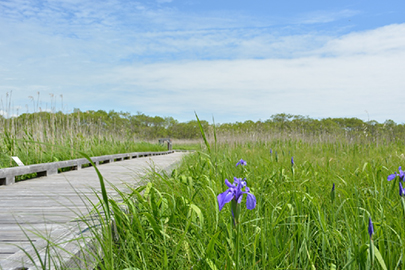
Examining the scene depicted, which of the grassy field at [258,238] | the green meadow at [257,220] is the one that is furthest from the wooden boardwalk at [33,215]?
the grassy field at [258,238]

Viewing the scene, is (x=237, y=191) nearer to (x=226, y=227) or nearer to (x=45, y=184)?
(x=226, y=227)

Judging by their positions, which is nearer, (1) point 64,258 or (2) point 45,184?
(1) point 64,258

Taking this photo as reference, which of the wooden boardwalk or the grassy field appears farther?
the wooden boardwalk

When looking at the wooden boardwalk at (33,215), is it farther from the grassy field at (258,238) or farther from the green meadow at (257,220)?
the grassy field at (258,238)

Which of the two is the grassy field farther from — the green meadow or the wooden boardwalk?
the wooden boardwalk

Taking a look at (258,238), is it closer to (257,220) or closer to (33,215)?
(257,220)

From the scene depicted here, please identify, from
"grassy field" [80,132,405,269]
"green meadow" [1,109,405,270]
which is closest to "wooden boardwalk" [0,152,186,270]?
"green meadow" [1,109,405,270]

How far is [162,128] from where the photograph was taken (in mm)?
58188

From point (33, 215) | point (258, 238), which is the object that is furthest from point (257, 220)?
point (33, 215)

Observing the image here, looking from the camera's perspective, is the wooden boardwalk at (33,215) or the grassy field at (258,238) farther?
the wooden boardwalk at (33,215)

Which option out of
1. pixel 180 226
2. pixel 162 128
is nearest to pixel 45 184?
pixel 180 226

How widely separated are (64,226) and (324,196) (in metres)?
2.12

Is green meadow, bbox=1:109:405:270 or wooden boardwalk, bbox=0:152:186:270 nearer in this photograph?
green meadow, bbox=1:109:405:270

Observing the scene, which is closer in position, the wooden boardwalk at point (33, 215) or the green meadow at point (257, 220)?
the green meadow at point (257, 220)
